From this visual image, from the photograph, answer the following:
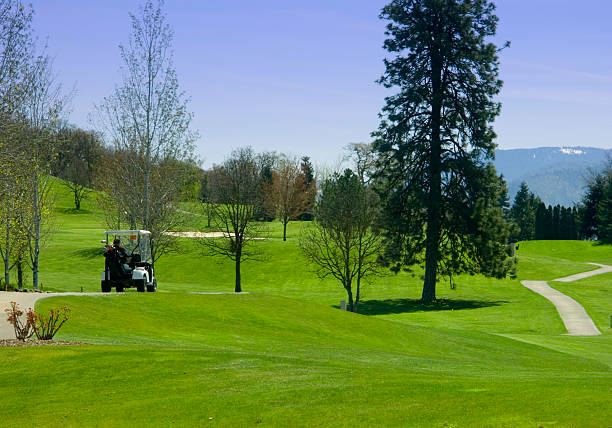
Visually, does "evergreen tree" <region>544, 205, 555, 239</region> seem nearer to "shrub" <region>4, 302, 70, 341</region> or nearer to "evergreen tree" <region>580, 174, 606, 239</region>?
"evergreen tree" <region>580, 174, 606, 239</region>

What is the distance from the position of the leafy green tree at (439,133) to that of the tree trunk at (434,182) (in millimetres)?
73

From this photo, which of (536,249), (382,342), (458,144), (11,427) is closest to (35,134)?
(382,342)

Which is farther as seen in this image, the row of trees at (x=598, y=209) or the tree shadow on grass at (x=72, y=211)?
the tree shadow on grass at (x=72, y=211)

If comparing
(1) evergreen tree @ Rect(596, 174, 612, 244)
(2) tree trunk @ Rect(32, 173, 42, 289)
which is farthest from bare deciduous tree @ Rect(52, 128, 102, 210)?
(1) evergreen tree @ Rect(596, 174, 612, 244)

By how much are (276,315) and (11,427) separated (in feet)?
51.2

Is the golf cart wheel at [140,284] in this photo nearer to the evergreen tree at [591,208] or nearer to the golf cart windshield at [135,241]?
the golf cart windshield at [135,241]

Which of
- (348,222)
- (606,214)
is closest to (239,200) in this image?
(348,222)

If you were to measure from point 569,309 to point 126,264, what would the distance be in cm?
3160

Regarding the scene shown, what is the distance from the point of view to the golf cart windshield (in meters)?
26.0

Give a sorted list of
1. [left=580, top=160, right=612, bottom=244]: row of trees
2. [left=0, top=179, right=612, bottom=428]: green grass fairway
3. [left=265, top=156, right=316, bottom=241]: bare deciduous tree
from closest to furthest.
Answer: [left=0, top=179, right=612, bottom=428]: green grass fairway
[left=265, top=156, right=316, bottom=241]: bare deciduous tree
[left=580, top=160, right=612, bottom=244]: row of trees

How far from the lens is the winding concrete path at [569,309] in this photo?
36.2 m

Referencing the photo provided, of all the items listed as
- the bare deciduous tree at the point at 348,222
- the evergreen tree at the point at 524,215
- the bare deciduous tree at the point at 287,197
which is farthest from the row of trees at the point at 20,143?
the evergreen tree at the point at 524,215

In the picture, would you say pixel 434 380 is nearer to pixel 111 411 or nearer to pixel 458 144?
pixel 111 411

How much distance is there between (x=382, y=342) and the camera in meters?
24.2
